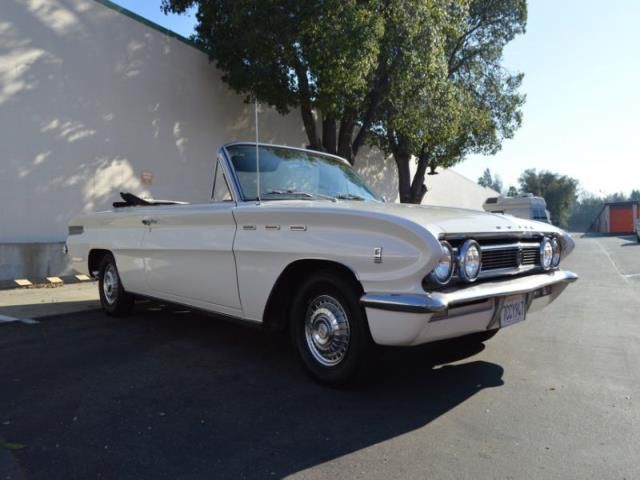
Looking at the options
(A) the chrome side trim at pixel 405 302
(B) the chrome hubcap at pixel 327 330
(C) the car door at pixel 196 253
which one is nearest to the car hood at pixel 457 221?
(A) the chrome side trim at pixel 405 302

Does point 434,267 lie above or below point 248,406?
above

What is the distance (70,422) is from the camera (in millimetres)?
3080

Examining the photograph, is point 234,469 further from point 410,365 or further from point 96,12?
point 96,12

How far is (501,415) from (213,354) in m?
2.46

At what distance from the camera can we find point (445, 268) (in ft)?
10.2

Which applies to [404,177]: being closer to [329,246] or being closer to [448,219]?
[448,219]

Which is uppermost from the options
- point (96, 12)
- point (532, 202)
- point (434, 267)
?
point (96, 12)

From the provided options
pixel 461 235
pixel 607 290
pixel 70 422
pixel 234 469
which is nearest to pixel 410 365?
pixel 461 235

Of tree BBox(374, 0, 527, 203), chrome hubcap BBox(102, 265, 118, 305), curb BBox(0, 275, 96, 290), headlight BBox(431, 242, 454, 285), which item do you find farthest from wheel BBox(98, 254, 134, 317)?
tree BBox(374, 0, 527, 203)

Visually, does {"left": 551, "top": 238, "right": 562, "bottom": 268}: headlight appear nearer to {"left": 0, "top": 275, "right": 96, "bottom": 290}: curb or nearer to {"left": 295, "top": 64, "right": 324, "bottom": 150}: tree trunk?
{"left": 0, "top": 275, "right": 96, "bottom": 290}: curb

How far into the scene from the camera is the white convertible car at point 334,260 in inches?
122

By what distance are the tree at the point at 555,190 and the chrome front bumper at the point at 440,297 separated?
250 ft

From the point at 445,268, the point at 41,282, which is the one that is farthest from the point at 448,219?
the point at 41,282

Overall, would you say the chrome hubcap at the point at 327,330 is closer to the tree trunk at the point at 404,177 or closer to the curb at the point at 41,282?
the curb at the point at 41,282
